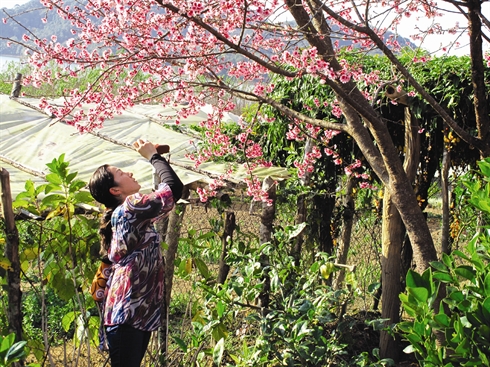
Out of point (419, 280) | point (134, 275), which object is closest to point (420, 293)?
point (419, 280)

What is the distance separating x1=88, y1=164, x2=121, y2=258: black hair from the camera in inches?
98.1

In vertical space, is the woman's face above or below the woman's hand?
below

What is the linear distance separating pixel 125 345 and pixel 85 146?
4.35 meters

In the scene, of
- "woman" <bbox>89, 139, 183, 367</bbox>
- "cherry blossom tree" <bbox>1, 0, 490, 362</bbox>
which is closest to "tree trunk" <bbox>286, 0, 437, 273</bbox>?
"cherry blossom tree" <bbox>1, 0, 490, 362</bbox>

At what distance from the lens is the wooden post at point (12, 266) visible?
7.93 feet

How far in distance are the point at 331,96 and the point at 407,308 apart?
3433 mm

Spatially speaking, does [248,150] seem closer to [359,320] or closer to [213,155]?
[213,155]

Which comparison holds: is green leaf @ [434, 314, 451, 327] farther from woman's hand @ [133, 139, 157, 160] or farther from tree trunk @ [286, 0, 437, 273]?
tree trunk @ [286, 0, 437, 273]

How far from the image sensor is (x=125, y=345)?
93.1 inches

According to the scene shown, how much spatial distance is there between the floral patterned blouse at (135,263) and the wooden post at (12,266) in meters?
0.38

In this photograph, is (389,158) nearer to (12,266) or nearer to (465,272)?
(465,272)

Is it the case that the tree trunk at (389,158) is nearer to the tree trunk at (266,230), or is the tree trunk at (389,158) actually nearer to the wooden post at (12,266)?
the tree trunk at (266,230)

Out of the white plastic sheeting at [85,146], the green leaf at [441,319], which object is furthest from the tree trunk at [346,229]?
the green leaf at [441,319]

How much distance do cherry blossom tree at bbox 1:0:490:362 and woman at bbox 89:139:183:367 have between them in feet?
3.24
